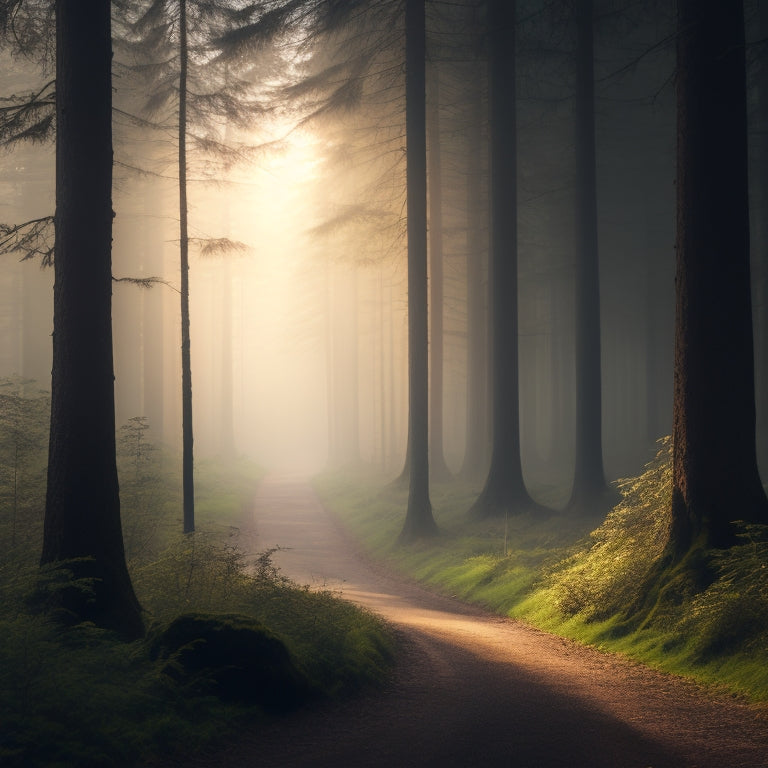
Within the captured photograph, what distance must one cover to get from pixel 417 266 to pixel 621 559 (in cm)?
1036

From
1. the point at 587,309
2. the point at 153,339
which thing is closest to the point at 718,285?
the point at 587,309

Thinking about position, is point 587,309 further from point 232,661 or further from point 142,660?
point 142,660

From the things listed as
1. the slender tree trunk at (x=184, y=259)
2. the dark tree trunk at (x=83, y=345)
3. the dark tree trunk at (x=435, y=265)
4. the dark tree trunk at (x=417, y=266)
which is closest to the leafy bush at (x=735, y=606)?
the dark tree trunk at (x=83, y=345)

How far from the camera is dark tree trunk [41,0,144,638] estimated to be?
7992 mm

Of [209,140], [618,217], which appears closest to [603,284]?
[618,217]

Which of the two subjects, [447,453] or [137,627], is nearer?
[137,627]

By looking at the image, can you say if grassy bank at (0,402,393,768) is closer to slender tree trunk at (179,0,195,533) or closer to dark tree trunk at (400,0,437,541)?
slender tree trunk at (179,0,195,533)

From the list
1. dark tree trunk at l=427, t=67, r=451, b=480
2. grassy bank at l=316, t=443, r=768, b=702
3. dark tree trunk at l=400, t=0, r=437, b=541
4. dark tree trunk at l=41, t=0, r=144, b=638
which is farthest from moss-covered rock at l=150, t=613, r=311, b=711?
dark tree trunk at l=427, t=67, r=451, b=480

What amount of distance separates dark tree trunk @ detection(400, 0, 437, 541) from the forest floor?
913 centimetres

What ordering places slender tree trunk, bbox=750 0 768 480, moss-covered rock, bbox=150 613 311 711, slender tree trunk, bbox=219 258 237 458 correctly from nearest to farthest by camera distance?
moss-covered rock, bbox=150 613 311 711
slender tree trunk, bbox=750 0 768 480
slender tree trunk, bbox=219 258 237 458

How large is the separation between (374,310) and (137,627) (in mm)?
40162

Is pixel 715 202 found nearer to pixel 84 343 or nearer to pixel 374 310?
pixel 84 343

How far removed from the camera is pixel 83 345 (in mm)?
8008

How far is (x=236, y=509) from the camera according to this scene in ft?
88.6
